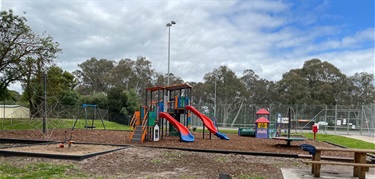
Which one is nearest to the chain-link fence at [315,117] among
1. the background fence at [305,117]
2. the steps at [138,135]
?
the background fence at [305,117]

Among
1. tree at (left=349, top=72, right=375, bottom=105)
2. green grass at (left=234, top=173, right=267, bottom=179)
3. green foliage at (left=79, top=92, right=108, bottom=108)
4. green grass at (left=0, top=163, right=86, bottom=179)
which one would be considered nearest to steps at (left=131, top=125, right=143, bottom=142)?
green grass at (left=0, top=163, right=86, bottom=179)

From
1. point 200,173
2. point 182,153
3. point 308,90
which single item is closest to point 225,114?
point 308,90

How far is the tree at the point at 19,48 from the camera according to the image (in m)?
21.2

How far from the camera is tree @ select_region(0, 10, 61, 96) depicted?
69.4 ft

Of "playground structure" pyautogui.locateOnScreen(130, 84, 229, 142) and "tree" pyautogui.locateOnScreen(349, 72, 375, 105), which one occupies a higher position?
"tree" pyautogui.locateOnScreen(349, 72, 375, 105)

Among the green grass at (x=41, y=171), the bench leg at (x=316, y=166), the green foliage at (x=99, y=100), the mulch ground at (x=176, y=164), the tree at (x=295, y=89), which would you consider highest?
the tree at (x=295, y=89)

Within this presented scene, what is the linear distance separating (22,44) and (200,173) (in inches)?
744

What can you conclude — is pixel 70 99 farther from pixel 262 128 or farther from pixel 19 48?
pixel 262 128

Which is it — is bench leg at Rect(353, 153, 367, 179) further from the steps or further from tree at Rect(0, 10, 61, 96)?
tree at Rect(0, 10, 61, 96)

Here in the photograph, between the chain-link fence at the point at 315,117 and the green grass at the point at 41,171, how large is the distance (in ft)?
63.8

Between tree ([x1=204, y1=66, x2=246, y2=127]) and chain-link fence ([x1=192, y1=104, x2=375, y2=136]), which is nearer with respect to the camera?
chain-link fence ([x1=192, y1=104, x2=375, y2=136])

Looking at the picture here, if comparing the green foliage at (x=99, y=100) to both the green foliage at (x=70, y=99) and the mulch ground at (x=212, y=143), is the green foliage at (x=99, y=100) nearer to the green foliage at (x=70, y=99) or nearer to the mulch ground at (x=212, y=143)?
the green foliage at (x=70, y=99)

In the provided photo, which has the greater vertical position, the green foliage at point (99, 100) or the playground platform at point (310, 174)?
the green foliage at point (99, 100)

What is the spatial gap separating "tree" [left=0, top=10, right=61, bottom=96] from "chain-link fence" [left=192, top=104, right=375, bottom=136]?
14.7 meters
